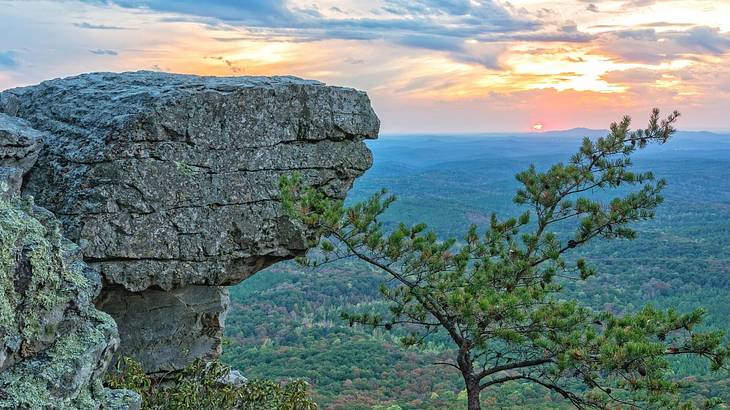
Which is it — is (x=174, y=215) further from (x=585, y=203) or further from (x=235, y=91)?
(x=585, y=203)

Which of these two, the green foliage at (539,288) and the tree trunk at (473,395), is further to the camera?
the tree trunk at (473,395)

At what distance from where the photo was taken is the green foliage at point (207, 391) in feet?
27.7

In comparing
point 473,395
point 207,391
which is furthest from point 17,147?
point 473,395

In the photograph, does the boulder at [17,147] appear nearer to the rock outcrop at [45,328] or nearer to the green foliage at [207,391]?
the rock outcrop at [45,328]

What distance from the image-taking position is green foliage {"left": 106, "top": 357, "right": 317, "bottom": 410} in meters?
8.45

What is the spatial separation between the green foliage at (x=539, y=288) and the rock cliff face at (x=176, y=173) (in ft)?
2.51

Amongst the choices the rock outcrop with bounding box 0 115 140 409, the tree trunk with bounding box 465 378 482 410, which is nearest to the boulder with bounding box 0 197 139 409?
the rock outcrop with bounding box 0 115 140 409

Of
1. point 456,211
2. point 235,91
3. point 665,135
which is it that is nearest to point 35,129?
point 235,91

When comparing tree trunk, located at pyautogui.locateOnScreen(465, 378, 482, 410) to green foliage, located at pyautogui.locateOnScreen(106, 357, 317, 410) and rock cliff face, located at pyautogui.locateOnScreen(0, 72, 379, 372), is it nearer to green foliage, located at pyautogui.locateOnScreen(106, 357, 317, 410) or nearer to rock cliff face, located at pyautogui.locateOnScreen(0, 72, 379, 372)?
green foliage, located at pyautogui.locateOnScreen(106, 357, 317, 410)

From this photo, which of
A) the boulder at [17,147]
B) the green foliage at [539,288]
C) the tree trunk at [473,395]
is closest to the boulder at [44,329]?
the boulder at [17,147]

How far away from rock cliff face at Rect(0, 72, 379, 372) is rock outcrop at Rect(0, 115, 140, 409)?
6.25 ft

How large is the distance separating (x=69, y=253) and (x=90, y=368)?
170cm

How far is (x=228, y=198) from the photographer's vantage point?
Answer: 359 inches

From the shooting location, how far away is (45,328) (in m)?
5.65
